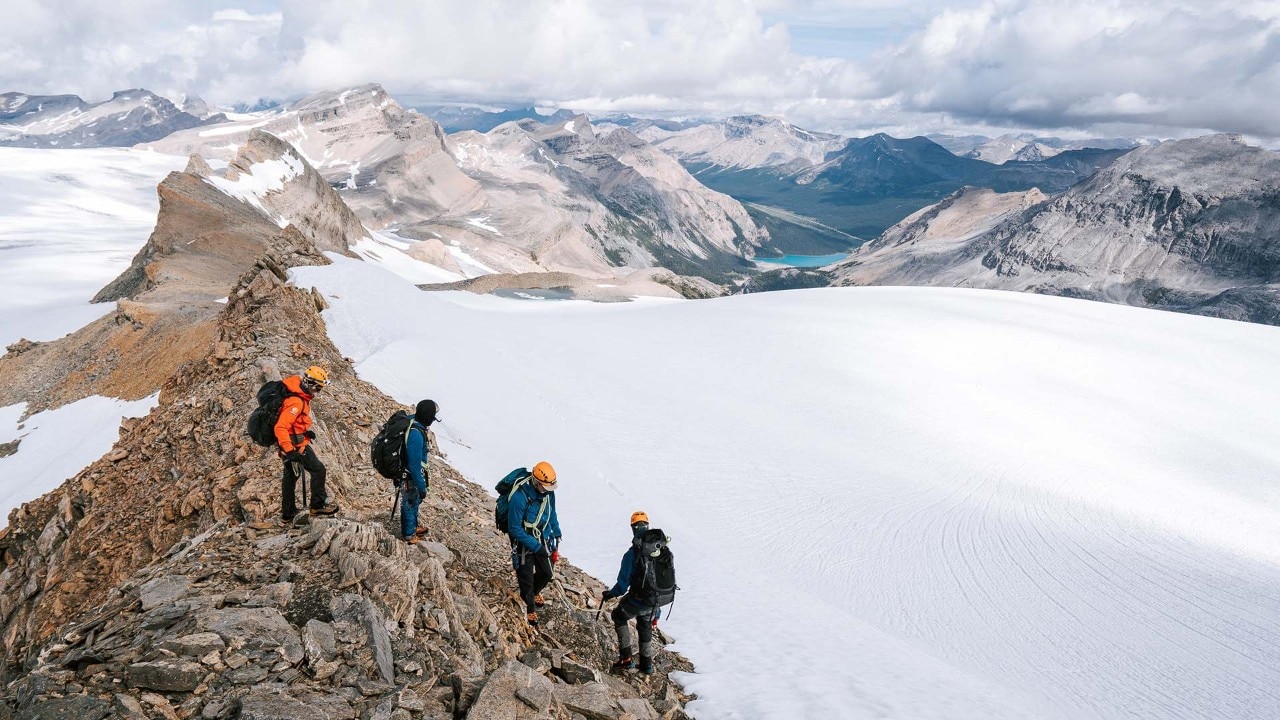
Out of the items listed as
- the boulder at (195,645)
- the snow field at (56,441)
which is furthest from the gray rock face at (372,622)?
the snow field at (56,441)

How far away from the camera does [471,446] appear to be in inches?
711

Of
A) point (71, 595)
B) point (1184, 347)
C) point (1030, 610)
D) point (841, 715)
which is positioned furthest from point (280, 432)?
point (1184, 347)

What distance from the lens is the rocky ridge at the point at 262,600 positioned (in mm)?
5523

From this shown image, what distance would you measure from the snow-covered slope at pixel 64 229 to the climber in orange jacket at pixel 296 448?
49.5m

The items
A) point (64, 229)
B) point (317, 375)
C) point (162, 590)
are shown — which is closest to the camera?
point (162, 590)

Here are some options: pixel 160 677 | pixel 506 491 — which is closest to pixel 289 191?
pixel 506 491

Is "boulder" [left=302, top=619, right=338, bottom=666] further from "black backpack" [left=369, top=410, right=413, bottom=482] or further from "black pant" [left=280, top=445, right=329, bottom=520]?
"black pant" [left=280, top=445, right=329, bottom=520]

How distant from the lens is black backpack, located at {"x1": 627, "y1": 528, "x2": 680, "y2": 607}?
8047mm

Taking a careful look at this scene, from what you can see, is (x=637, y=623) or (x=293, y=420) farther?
(x=293, y=420)

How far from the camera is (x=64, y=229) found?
111000 millimetres

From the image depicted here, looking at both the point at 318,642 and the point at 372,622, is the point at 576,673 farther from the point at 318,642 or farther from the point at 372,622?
the point at 318,642

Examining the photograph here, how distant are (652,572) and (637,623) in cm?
87

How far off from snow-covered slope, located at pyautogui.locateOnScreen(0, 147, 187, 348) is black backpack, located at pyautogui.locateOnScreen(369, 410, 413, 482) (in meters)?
50.6

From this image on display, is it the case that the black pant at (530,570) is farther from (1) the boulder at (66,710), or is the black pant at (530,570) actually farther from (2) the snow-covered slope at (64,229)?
(2) the snow-covered slope at (64,229)
